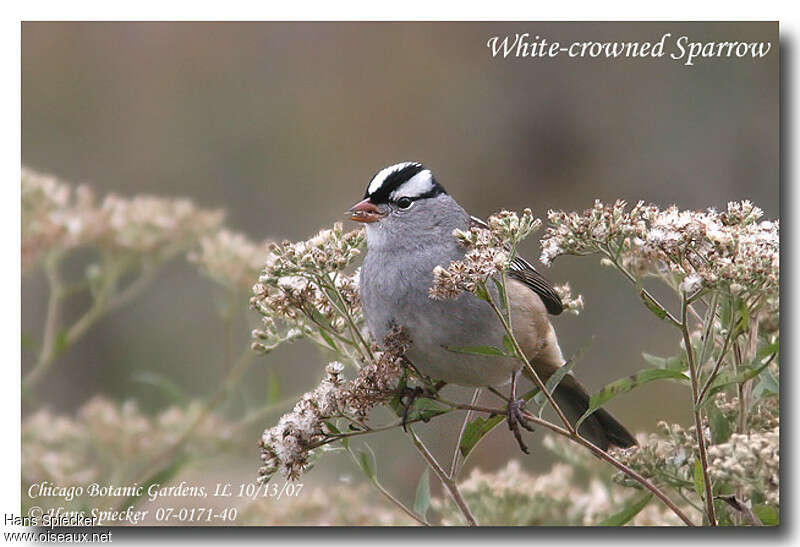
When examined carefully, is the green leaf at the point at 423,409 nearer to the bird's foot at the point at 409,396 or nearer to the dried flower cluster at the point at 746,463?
the bird's foot at the point at 409,396

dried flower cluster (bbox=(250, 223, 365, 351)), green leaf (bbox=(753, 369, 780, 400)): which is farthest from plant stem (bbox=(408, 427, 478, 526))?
green leaf (bbox=(753, 369, 780, 400))

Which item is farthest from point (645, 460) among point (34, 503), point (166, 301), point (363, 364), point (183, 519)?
point (166, 301)

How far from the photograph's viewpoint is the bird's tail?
9.61 ft

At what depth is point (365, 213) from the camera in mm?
2871

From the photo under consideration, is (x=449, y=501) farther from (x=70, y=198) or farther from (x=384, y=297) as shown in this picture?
(x=70, y=198)

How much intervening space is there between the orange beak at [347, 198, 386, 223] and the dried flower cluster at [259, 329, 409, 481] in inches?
23.0

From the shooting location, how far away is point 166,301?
439cm

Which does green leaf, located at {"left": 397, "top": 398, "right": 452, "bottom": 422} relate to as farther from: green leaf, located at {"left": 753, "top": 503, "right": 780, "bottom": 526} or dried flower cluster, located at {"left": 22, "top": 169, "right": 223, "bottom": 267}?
dried flower cluster, located at {"left": 22, "top": 169, "right": 223, "bottom": 267}

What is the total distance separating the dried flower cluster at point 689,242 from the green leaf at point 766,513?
48cm

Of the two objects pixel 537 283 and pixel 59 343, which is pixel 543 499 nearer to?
pixel 537 283

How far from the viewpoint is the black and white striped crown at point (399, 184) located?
2.88m

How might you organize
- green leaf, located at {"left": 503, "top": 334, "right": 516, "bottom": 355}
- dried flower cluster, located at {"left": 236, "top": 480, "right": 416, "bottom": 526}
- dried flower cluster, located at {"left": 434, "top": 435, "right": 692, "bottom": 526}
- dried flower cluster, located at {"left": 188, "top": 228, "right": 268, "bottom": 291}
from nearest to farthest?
green leaf, located at {"left": 503, "top": 334, "right": 516, "bottom": 355}
dried flower cluster, located at {"left": 434, "top": 435, "right": 692, "bottom": 526}
dried flower cluster, located at {"left": 236, "top": 480, "right": 416, "bottom": 526}
dried flower cluster, located at {"left": 188, "top": 228, "right": 268, "bottom": 291}

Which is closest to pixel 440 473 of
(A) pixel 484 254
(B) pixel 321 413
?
(B) pixel 321 413

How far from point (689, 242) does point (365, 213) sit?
100 cm
